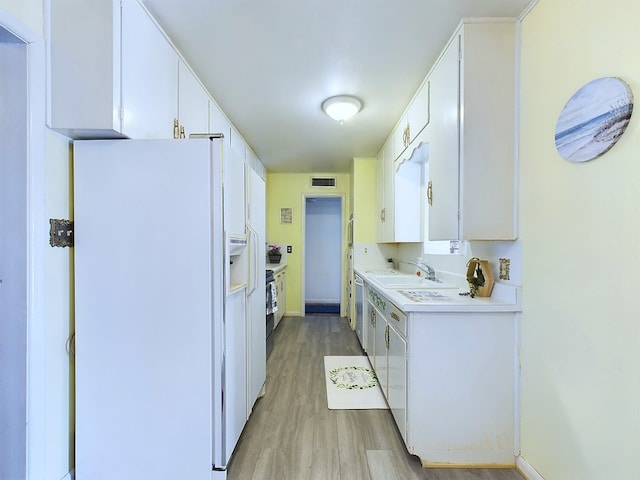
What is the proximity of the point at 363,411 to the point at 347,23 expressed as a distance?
2502 mm

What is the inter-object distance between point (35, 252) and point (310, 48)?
1.79 meters

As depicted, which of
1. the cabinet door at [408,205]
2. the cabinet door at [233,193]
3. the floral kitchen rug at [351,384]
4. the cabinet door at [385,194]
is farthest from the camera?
the cabinet door at [385,194]

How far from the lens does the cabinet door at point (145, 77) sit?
56.3 inches

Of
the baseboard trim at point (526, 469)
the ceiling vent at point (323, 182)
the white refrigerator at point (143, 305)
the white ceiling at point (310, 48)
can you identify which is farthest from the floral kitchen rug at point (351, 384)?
the ceiling vent at point (323, 182)

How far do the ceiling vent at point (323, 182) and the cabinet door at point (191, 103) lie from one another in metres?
2.95

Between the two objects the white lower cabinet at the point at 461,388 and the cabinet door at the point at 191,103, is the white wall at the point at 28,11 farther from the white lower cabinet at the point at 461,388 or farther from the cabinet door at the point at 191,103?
the white lower cabinet at the point at 461,388

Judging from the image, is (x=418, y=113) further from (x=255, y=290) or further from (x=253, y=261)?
(x=255, y=290)

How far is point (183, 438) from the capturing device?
57.2 inches

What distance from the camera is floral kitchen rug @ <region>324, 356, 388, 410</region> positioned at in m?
2.33

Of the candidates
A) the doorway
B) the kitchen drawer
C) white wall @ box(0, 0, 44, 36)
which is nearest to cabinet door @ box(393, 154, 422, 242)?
the kitchen drawer

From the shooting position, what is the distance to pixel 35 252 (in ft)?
4.33

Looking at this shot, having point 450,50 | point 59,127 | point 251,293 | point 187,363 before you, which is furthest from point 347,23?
point 187,363

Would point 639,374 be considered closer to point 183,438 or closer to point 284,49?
point 183,438

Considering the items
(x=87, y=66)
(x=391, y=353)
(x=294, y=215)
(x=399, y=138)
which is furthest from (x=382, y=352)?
(x=294, y=215)
